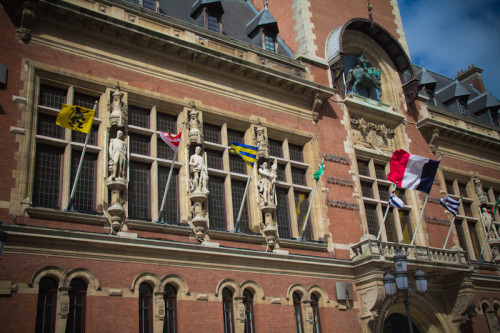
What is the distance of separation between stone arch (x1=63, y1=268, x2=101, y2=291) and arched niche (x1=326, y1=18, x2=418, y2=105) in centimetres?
1451

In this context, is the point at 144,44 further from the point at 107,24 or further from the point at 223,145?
the point at 223,145

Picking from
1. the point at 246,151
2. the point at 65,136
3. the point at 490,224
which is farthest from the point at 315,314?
the point at 490,224

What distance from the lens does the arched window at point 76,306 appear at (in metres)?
13.6

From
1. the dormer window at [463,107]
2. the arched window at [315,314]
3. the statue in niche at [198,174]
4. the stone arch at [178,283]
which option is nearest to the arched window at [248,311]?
the stone arch at [178,283]

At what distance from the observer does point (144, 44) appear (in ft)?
58.9

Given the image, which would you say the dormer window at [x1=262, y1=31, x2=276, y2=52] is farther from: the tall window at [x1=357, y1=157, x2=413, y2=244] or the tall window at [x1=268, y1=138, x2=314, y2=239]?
the tall window at [x1=357, y1=157, x2=413, y2=244]

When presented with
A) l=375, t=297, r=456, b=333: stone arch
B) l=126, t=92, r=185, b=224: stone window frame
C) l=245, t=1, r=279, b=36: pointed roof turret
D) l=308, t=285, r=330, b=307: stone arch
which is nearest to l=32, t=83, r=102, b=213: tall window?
l=126, t=92, r=185, b=224: stone window frame

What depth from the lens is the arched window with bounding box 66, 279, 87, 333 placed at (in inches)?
536

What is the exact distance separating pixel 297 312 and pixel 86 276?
7.25m

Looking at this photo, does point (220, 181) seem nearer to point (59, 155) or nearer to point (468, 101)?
point (59, 155)

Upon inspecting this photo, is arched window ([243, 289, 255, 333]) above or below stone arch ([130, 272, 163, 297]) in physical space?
below

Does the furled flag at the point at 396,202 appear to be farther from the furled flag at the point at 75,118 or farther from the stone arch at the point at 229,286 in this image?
the furled flag at the point at 75,118

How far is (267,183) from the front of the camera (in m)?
18.5

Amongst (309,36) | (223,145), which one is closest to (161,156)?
(223,145)
